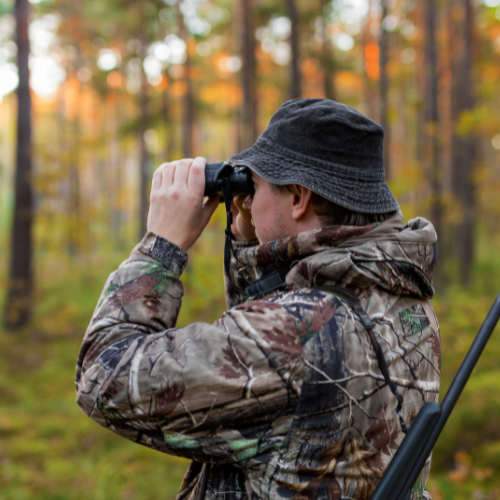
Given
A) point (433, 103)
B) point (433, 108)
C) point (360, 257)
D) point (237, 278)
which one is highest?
point (433, 103)

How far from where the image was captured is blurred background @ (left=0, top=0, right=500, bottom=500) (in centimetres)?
467

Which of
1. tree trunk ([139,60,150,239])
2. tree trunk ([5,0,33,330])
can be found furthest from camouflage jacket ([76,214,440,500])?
tree trunk ([139,60,150,239])

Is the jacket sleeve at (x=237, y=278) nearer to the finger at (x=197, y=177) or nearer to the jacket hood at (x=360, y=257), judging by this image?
the jacket hood at (x=360, y=257)

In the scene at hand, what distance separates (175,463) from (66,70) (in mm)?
22636

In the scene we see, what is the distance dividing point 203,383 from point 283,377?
189mm

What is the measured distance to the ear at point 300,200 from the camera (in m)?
1.30

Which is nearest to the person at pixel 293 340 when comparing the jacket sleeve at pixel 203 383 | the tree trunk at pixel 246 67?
the jacket sleeve at pixel 203 383

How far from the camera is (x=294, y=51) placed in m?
8.90

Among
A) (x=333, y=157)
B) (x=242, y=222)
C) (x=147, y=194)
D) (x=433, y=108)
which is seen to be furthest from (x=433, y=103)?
(x=333, y=157)

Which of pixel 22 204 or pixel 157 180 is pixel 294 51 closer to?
pixel 22 204

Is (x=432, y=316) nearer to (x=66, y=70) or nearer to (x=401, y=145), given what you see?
(x=66, y=70)

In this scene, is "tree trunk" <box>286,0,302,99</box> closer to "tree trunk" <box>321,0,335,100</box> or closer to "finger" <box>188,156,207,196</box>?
"tree trunk" <box>321,0,335,100</box>

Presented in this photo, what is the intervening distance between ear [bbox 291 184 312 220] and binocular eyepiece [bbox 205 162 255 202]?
194 millimetres

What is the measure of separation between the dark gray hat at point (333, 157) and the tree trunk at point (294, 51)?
303 inches
